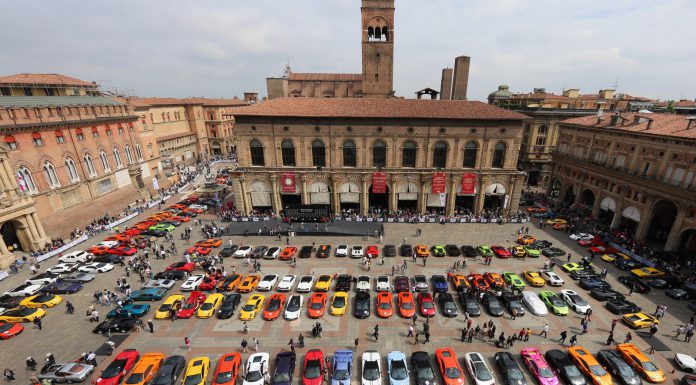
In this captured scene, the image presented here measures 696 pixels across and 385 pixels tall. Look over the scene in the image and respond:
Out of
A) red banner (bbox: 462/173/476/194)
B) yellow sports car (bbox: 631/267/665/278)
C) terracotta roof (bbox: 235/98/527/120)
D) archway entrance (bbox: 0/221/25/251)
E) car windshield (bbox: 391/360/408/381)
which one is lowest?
yellow sports car (bbox: 631/267/665/278)

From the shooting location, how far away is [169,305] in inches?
1049

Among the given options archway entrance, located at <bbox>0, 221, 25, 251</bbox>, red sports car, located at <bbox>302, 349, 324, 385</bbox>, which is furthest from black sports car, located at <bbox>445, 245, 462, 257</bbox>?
archway entrance, located at <bbox>0, 221, 25, 251</bbox>

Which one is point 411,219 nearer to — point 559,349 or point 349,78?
point 559,349

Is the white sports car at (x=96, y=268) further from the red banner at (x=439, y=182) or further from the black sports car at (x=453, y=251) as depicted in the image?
the red banner at (x=439, y=182)

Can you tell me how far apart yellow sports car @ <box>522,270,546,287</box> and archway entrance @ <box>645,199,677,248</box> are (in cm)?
2067

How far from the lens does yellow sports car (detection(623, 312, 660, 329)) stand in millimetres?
24250

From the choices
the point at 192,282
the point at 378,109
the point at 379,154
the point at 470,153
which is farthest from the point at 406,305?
the point at 378,109

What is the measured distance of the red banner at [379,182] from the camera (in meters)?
44.7

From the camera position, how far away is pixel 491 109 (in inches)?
1722

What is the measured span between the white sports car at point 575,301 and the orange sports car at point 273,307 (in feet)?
83.8

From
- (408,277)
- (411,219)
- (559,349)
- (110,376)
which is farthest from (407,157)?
(110,376)

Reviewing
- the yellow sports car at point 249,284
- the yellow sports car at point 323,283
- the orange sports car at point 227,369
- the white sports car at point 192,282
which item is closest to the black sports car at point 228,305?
the yellow sports car at point 249,284

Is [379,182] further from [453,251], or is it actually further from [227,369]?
[227,369]

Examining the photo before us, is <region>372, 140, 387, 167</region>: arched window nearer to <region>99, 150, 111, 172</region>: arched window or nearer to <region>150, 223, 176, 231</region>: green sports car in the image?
<region>150, 223, 176, 231</region>: green sports car
